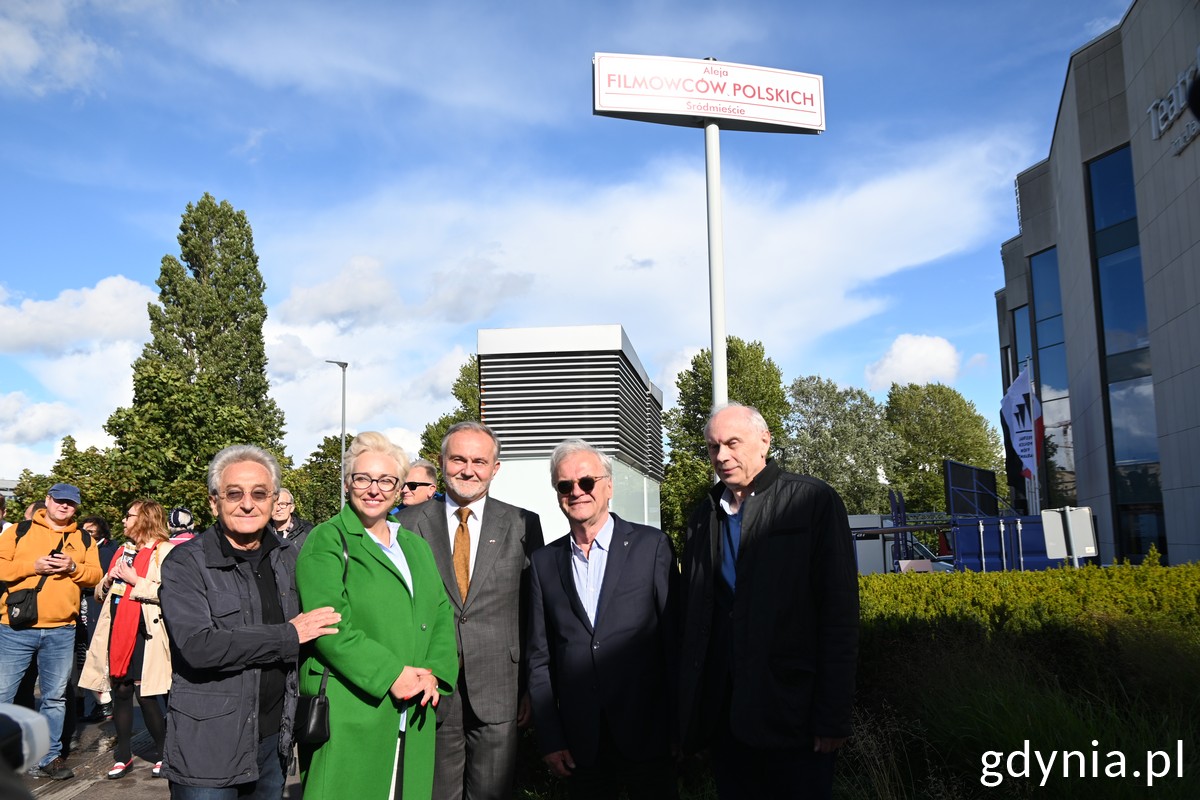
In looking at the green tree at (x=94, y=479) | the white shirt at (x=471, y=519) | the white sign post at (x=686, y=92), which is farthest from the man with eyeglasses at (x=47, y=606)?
the green tree at (x=94, y=479)

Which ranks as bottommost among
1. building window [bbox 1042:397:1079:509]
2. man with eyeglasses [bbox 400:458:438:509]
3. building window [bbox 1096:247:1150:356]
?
man with eyeglasses [bbox 400:458:438:509]

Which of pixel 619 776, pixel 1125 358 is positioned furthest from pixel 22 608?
pixel 1125 358

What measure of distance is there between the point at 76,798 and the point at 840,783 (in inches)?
199

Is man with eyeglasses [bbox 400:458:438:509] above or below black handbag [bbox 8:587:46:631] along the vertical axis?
above

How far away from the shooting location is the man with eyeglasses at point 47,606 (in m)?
6.46

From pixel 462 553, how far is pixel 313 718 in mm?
1049

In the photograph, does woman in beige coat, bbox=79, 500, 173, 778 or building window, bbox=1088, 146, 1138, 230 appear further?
A: building window, bbox=1088, 146, 1138, 230

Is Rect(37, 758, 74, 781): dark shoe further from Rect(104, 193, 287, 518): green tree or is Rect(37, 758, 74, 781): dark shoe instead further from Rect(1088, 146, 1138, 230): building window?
Rect(104, 193, 287, 518): green tree

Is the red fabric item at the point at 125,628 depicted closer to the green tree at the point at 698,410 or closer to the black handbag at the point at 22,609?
the black handbag at the point at 22,609

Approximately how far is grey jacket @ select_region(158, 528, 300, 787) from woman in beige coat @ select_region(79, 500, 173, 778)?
3.09 meters

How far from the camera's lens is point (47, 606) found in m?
6.53

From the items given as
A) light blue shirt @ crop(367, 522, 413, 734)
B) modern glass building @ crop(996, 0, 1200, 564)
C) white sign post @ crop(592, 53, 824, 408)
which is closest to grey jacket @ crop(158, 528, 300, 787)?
light blue shirt @ crop(367, 522, 413, 734)

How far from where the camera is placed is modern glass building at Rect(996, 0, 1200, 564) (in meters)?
18.1

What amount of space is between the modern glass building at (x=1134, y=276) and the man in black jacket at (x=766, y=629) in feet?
55.2
